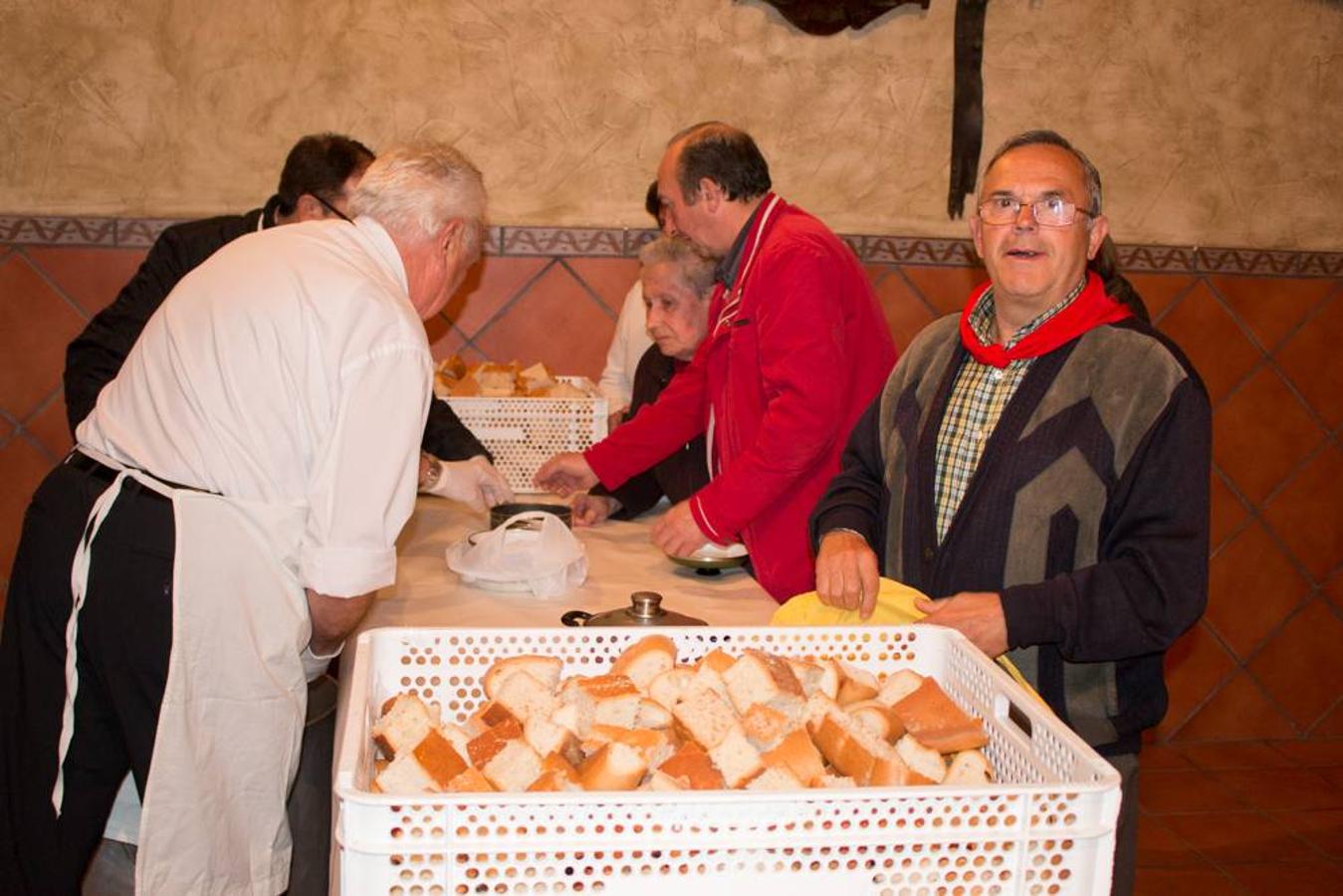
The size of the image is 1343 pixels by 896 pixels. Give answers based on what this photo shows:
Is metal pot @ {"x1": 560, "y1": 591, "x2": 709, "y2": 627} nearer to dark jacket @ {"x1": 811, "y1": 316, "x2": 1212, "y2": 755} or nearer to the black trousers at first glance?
dark jacket @ {"x1": 811, "y1": 316, "x2": 1212, "y2": 755}

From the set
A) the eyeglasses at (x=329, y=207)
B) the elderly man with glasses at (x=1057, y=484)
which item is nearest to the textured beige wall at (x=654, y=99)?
the eyeglasses at (x=329, y=207)

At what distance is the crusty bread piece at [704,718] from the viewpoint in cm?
121

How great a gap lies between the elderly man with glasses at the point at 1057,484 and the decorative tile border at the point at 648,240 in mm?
2389

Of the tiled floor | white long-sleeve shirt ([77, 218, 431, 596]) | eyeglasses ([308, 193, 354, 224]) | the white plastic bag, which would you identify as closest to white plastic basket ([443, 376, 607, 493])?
eyeglasses ([308, 193, 354, 224])

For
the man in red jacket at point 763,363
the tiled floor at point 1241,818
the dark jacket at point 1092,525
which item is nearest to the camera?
the dark jacket at point 1092,525

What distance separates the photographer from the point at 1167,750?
465cm

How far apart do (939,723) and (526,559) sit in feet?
4.40

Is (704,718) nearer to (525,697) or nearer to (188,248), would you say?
(525,697)

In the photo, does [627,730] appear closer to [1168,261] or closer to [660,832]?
[660,832]

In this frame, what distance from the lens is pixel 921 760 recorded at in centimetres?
122

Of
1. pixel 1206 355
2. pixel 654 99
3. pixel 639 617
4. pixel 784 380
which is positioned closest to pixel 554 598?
pixel 639 617

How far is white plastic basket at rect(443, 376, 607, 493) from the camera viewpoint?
345 centimetres

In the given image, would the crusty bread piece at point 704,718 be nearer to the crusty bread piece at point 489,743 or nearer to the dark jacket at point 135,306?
the crusty bread piece at point 489,743

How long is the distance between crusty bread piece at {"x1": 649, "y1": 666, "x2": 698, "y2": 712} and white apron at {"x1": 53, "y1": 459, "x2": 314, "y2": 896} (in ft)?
2.92
